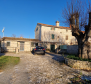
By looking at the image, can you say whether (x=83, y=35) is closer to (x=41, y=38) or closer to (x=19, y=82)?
(x=19, y=82)

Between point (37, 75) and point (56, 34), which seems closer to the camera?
point (37, 75)

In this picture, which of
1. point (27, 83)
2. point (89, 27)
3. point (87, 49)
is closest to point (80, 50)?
point (87, 49)

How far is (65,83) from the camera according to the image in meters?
3.09

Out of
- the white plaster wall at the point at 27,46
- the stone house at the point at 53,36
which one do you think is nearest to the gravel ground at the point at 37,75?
the white plaster wall at the point at 27,46

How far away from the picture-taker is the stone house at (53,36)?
64.3 ft

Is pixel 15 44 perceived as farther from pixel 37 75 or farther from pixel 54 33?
pixel 37 75

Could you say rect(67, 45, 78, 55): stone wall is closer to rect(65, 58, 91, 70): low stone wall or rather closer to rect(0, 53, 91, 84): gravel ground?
rect(65, 58, 91, 70): low stone wall

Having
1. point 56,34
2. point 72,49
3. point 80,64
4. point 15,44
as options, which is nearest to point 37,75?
point 80,64

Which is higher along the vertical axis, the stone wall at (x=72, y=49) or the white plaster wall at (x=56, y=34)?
the white plaster wall at (x=56, y=34)

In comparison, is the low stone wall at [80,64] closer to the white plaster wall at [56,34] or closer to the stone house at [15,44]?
the stone house at [15,44]

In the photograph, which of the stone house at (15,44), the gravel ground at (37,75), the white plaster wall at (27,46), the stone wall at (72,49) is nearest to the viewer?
the gravel ground at (37,75)

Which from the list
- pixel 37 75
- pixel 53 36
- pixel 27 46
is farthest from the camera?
pixel 53 36

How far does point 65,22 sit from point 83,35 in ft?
7.06

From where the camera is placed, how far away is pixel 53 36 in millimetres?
20703
